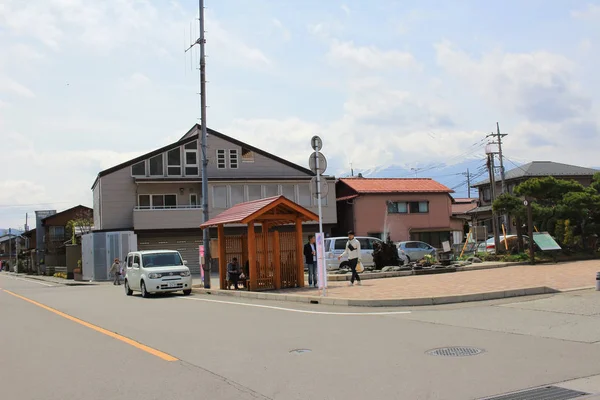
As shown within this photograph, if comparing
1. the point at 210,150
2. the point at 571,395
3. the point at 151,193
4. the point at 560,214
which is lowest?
the point at 571,395

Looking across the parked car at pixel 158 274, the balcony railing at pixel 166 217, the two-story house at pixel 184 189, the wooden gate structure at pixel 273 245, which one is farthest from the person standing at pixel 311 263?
the balcony railing at pixel 166 217

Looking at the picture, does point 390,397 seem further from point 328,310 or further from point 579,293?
point 579,293

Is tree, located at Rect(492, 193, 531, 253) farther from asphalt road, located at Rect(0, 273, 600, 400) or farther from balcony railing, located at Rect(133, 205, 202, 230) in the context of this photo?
balcony railing, located at Rect(133, 205, 202, 230)

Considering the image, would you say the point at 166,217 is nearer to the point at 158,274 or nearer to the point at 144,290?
the point at 144,290

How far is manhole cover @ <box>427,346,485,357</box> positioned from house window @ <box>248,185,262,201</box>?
36.2 m

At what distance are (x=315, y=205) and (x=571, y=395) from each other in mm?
39773

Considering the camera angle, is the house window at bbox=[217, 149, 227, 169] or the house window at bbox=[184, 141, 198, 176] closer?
the house window at bbox=[184, 141, 198, 176]

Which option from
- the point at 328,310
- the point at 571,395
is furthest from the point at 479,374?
the point at 328,310

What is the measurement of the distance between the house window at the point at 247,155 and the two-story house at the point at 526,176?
76.4ft

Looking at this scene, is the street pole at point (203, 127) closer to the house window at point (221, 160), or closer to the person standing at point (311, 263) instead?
the person standing at point (311, 263)

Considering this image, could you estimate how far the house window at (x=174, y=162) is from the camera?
143 feet

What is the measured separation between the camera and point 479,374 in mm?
6691

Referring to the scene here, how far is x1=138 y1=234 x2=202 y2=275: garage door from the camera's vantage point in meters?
42.0

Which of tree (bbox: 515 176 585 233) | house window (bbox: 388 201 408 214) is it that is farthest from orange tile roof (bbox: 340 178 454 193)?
tree (bbox: 515 176 585 233)
